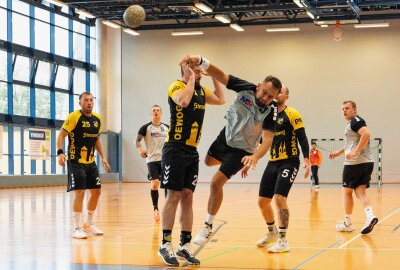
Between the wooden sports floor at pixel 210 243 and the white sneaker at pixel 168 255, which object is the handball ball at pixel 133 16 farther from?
the white sneaker at pixel 168 255

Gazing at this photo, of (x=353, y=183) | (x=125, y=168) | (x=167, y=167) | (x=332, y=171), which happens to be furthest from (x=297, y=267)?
→ (x=125, y=168)

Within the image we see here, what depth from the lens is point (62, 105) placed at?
33.9 meters

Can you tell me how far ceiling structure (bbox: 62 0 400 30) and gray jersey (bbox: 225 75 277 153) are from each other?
65.9 ft

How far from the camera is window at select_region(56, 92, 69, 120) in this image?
110 ft

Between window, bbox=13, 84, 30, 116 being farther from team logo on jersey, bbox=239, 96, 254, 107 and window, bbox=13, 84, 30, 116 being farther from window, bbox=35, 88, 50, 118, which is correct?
team logo on jersey, bbox=239, 96, 254, 107

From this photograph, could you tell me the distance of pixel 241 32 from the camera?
36094mm

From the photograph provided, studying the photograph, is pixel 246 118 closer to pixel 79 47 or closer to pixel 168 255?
pixel 168 255

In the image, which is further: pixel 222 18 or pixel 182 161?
pixel 222 18

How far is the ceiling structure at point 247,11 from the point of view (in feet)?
97.7

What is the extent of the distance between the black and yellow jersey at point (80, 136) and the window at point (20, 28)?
840 inches

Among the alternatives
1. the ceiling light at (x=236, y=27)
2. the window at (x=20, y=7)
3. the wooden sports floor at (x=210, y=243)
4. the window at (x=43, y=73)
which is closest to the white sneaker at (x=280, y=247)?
the wooden sports floor at (x=210, y=243)

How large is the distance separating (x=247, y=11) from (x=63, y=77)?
1006 centimetres

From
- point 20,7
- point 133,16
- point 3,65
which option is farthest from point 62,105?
point 133,16

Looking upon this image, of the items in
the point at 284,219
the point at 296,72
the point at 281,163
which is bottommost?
the point at 284,219
